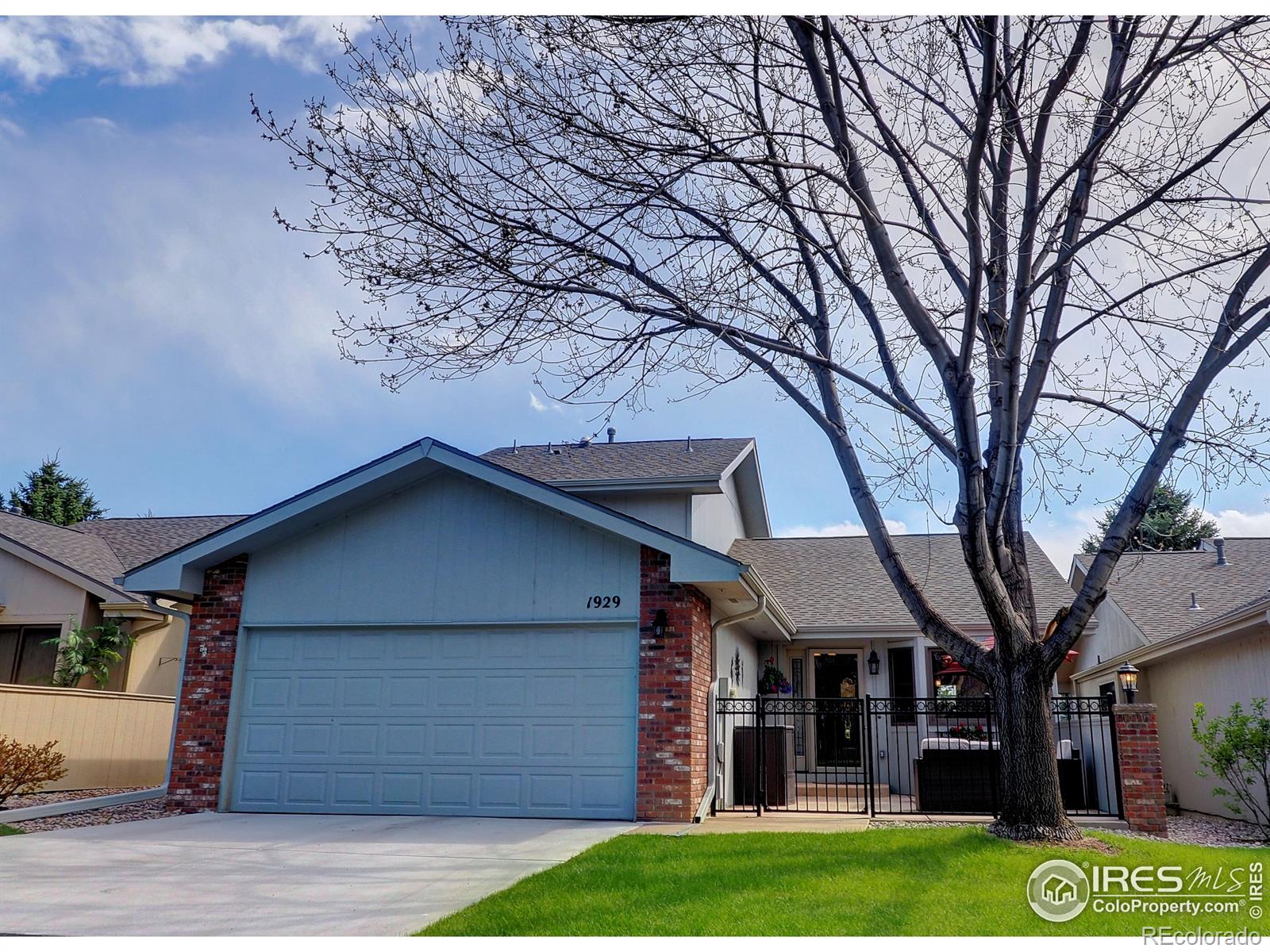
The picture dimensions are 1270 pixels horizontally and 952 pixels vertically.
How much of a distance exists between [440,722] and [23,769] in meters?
4.82

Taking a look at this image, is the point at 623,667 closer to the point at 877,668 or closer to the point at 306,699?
the point at 306,699

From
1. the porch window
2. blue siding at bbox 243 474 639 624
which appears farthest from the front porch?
blue siding at bbox 243 474 639 624

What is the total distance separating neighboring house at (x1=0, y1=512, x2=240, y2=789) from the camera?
1320 cm

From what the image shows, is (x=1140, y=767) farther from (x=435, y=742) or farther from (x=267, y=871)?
(x=267, y=871)

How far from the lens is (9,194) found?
14289 mm

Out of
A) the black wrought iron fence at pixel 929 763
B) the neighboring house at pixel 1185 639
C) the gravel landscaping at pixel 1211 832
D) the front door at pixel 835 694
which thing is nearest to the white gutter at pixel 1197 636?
the neighboring house at pixel 1185 639

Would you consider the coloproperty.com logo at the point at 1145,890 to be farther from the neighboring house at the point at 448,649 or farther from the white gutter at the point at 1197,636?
the neighboring house at the point at 448,649

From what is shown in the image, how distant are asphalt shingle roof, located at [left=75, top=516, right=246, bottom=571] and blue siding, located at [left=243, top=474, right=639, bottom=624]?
724 centimetres

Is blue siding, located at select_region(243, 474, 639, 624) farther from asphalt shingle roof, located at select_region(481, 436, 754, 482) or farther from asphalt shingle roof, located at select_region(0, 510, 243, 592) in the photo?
asphalt shingle roof, located at select_region(0, 510, 243, 592)

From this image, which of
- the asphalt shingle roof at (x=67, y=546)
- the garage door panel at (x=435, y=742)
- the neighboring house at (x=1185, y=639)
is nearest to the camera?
the garage door panel at (x=435, y=742)

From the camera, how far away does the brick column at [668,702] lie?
10.0 m

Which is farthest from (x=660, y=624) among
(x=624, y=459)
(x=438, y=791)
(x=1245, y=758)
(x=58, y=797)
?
(x=58, y=797)

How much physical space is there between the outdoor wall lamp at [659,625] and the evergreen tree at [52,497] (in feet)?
95.0

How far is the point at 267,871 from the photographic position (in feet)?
23.3
